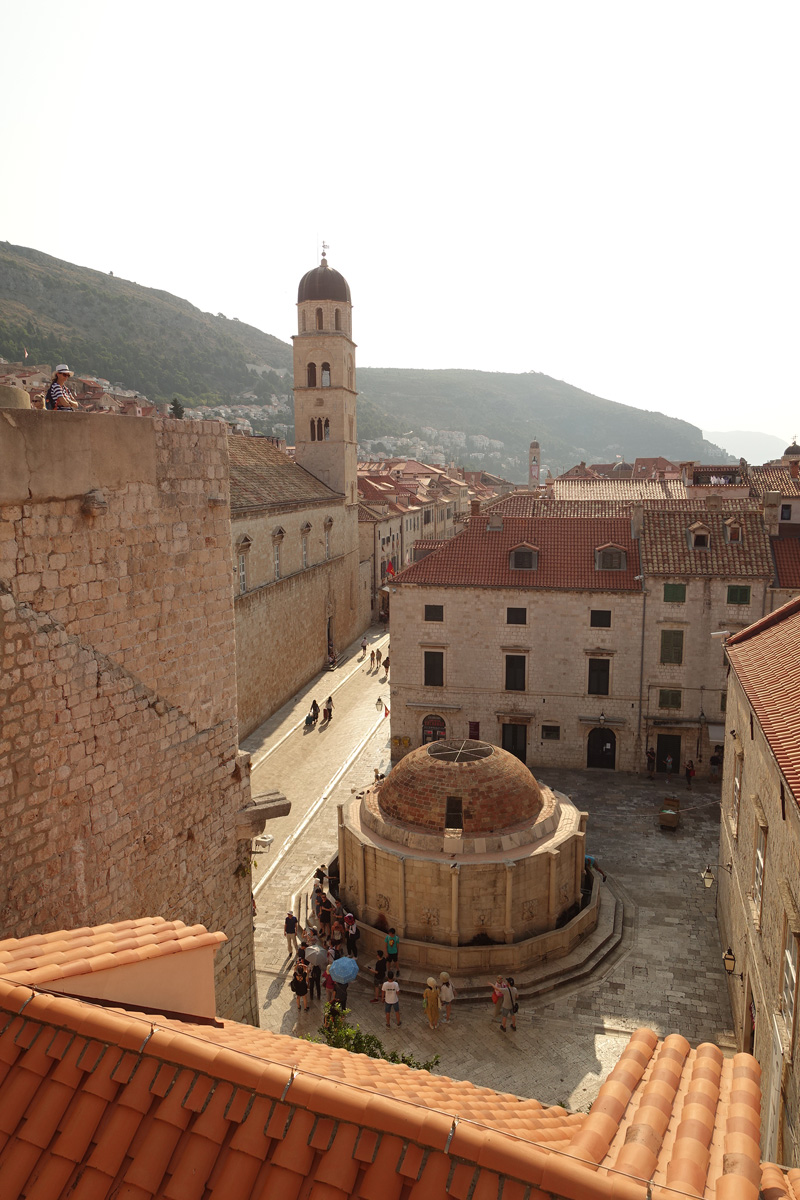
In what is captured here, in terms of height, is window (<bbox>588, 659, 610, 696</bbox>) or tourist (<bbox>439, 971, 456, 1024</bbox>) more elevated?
window (<bbox>588, 659, 610, 696</bbox>)

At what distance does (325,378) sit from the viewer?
49.8m

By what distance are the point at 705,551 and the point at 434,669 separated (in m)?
11.1

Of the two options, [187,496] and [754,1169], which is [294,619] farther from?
[754,1169]

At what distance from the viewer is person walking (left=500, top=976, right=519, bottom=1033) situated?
15906mm

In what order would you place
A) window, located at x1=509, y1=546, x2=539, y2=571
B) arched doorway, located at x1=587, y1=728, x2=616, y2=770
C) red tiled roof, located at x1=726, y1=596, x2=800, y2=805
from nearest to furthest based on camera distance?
red tiled roof, located at x1=726, y1=596, x2=800, y2=805, arched doorway, located at x1=587, y1=728, x2=616, y2=770, window, located at x1=509, y1=546, x2=539, y2=571

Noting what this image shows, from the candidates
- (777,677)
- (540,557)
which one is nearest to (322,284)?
(540,557)

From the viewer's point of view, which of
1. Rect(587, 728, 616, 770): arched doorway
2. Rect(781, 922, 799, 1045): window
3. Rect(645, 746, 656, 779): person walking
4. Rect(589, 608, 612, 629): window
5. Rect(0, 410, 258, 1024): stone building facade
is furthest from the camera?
Rect(587, 728, 616, 770): arched doorway

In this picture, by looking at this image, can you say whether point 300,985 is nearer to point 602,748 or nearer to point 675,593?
point 602,748

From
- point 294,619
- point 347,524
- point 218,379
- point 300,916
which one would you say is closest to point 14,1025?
point 300,916

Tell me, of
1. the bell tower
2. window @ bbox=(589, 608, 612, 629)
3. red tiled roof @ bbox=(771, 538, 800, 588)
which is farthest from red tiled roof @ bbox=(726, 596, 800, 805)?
the bell tower

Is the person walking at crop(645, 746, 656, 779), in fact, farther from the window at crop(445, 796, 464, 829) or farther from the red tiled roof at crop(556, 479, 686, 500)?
the red tiled roof at crop(556, 479, 686, 500)

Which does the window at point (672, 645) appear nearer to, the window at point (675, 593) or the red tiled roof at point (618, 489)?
the window at point (675, 593)

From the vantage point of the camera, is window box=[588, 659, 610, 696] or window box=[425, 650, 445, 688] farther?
window box=[425, 650, 445, 688]

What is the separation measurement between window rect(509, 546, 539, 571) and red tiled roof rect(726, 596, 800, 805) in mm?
11715
